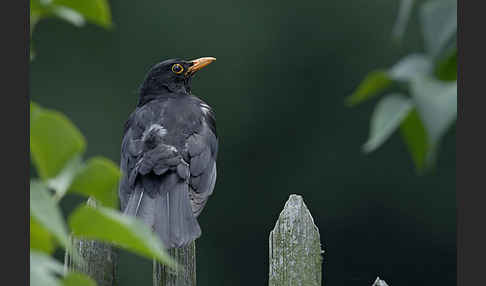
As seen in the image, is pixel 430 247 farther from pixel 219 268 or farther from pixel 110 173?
pixel 110 173

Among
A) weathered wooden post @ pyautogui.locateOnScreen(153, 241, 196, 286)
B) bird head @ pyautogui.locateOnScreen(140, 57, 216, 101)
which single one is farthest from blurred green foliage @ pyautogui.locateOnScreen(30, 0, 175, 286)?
bird head @ pyautogui.locateOnScreen(140, 57, 216, 101)

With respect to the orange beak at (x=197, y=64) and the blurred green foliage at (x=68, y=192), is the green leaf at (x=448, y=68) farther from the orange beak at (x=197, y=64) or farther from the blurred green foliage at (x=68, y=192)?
the orange beak at (x=197, y=64)

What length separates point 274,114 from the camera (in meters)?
10.4

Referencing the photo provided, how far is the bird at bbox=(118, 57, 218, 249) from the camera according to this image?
308 cm

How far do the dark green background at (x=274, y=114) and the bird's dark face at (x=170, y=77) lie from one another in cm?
528

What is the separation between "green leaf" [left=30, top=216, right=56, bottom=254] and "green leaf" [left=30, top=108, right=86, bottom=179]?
0.14 feet

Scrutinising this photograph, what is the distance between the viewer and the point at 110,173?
0.71m

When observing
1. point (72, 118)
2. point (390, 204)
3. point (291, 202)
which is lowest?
point (291, 202)

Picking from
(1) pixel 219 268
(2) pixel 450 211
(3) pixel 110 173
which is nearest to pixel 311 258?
(3) pixel 110 173

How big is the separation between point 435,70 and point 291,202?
71.5 inches

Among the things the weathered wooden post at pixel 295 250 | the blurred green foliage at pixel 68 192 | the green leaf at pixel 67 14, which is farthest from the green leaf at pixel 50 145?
the weathered wooden post at pixel 295 250

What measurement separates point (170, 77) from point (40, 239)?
3608mm

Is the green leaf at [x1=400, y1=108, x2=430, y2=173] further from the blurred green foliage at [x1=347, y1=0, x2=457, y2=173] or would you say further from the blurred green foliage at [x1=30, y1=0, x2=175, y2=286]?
the blurred green foliage at [x1=30, y1=0, x2=175, y2=286]

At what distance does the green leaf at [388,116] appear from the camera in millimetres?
683
